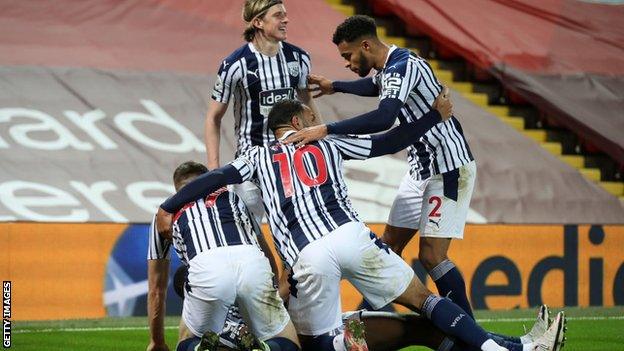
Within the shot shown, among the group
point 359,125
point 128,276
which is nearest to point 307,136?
point 359,125

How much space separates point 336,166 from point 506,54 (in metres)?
9.87

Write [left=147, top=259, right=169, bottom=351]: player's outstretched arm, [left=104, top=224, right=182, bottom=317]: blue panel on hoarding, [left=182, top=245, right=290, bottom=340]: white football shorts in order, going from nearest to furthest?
1. [left=182, top=245, right=290, bottom=340]: white football shorts
2. [left=147, top=259, right=169, bottom=351]: player's outstretched arm
3. [left=104, top=224, right=182, bottom=317]: blue panel on hoarding

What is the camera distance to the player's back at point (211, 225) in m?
5.80

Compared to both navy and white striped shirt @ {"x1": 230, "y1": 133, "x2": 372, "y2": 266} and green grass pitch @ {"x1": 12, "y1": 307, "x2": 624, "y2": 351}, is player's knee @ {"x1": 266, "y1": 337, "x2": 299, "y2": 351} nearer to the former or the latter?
navy and white striped shirt @ {"x1": 230, "y1": 133, "x2": 372, "y2": 266}

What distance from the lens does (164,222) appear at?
605 cm

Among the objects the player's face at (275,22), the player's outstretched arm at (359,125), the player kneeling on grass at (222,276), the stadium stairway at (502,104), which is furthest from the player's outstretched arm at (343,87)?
the stadium stairway at (502,104)

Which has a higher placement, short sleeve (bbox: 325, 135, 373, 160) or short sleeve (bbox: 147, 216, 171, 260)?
short sleeve (bbox: 325, 135, 373, 160)

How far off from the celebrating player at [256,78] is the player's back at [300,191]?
0.94 meters

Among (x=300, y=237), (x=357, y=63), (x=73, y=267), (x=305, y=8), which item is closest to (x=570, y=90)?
(x=305, y=8)

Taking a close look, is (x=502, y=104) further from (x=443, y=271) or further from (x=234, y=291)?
(x=234, y=291)

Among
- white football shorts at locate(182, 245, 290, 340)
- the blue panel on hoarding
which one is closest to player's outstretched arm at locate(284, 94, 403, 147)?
white football shorts at locate(182, 245, 290, 340)

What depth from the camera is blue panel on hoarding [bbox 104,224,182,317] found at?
10594mm

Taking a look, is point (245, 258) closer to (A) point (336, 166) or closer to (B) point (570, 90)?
(A) point (336, 166)

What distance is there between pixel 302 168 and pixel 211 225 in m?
0.52
